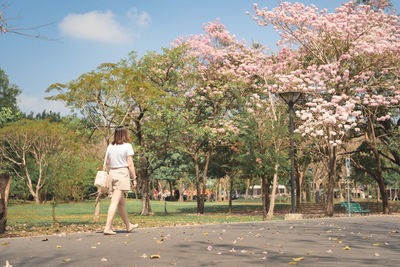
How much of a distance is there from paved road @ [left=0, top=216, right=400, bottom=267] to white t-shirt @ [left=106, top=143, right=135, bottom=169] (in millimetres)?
1378

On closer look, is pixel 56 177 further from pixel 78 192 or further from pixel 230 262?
pixel 230 262

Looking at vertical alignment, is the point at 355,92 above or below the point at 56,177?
above

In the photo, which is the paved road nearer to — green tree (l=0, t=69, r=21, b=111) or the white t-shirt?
the white t-shirt

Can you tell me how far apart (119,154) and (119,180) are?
505 millimetres

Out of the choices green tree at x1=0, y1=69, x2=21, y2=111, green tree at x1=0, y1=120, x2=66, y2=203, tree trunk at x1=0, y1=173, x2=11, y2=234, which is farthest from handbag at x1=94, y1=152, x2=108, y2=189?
green tree at x1=0, y1=69, x2=21, y2=111

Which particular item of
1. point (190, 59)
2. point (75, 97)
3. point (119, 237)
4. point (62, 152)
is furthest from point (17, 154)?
point (119, 237)

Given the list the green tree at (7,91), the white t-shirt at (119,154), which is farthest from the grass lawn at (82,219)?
the green tree at (7,91)

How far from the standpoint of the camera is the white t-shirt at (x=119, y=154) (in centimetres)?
873

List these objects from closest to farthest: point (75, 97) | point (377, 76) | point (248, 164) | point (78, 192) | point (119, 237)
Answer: point (119, 237), point (75, 97), point (248, 164), point (377, 76), point (78, 192)

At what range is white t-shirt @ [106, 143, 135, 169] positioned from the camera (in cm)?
873

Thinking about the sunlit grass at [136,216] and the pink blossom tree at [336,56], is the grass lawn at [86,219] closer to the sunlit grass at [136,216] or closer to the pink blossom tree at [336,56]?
the sunlit grass at [136,216]

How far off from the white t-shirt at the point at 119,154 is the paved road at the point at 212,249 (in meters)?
1.38

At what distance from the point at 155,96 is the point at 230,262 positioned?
15145 millimetres

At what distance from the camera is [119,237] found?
8367 millimetres
